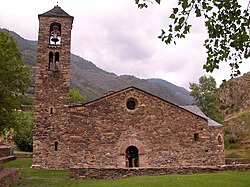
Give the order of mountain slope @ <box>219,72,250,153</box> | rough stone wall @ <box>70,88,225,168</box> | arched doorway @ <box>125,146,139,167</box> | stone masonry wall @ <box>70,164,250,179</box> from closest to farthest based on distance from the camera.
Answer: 1. stone masonry wall @ <box>70,164,250,179</box>
2. rough stone wall @ <box>70,88,225,168</box>
3. arched doorway @ <box>125,146,139,167</box>
4. mountain slope @ <box>219,72,250,153</box>

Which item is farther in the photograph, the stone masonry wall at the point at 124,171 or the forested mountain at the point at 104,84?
the forested mountain at the point at 104,84

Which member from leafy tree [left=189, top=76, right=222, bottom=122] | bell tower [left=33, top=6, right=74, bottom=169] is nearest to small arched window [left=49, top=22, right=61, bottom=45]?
bell tower [left=33, top=6, right=74, bottom=169]

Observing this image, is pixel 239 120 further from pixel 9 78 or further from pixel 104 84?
pixel 104 84

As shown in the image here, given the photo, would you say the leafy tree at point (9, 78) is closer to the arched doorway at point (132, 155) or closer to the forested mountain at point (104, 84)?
the arched doorway at point (132, 155)

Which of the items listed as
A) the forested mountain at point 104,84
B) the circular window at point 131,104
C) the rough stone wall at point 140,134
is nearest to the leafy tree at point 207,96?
the rough stone wall at point 140,134

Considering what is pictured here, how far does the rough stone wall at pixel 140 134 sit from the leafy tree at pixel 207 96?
28.1 metres

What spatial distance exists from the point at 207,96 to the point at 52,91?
32.4 m

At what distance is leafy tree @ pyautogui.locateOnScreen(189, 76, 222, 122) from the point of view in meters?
50.7

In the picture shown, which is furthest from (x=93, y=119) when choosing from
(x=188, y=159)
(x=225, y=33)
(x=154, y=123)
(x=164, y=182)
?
(x=225, y=33)

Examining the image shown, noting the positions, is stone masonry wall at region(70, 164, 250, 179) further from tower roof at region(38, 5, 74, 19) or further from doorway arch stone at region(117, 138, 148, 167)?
tower roof at region(38, 5, 74, 19)

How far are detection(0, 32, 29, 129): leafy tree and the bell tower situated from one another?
10.9 feet

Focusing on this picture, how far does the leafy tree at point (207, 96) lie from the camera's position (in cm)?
5072

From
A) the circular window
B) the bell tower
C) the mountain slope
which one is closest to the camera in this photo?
the circular window

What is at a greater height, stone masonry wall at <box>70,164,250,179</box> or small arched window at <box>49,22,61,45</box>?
small arched window at <box>49,22,61,45</box>
